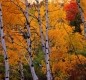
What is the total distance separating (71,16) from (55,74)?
12533 mm

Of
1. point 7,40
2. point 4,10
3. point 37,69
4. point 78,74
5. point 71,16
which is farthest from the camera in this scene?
point 71,16

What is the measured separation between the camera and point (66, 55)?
2605cm

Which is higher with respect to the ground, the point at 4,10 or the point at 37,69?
the point at 4,10

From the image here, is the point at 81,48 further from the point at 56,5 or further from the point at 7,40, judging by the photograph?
the point at 7,40

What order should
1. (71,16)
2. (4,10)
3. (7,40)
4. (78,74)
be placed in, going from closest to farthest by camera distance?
(4,10) → (7,40) → (78,74) → (71,16)

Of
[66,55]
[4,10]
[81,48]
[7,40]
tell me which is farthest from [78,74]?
[4,10]

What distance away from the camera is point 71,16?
36.9m

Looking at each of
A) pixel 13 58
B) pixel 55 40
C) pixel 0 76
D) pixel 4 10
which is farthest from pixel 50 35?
pixel 4 10

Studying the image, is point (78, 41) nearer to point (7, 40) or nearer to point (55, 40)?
point (55, 40)

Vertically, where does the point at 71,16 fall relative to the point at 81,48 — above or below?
above

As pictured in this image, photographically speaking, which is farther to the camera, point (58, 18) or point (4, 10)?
point (58, 18)

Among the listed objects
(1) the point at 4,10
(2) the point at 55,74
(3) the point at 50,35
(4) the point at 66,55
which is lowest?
(2) the point at 55,74

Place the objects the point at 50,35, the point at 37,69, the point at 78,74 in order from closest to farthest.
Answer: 1. the point at 78,74
2. the point at 50,35
3. the point at 37,69

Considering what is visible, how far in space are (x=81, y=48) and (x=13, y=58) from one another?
11247 millimetres
